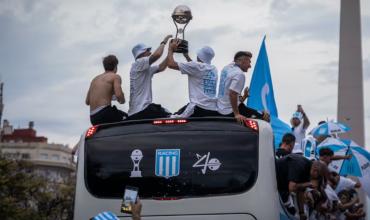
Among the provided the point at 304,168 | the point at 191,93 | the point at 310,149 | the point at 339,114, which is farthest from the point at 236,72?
the point at 339,114

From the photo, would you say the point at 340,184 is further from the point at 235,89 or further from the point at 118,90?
the point at 118,90

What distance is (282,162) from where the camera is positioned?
8406 millimetres

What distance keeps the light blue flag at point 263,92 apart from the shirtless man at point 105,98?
5.21m

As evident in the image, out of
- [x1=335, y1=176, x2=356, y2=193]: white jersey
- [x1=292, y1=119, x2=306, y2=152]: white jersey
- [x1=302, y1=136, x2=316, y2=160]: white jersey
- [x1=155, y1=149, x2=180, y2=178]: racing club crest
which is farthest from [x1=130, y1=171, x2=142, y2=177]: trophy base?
[x1=292, y1=119, x2=306, y2=152]: white jersey

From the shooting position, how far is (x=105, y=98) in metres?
9.21

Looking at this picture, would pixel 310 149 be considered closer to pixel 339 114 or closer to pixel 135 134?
pixel 135 134

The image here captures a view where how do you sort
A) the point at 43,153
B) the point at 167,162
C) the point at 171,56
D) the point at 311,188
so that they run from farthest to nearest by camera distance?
the point at 43,153, the point at 171,56, the point at 311,188, the point at 167,162

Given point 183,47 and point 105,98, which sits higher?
point 183,47

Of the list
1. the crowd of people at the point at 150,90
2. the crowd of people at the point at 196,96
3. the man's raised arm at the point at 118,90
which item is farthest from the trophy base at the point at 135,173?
the man's raised arm at the point at 118,90

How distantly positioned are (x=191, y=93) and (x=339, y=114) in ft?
45.7

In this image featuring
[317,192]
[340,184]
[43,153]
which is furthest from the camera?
[43,153]

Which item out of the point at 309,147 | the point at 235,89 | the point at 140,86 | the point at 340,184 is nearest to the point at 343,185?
the point at 340,184

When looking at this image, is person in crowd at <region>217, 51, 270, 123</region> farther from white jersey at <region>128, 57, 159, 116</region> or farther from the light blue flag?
the light blue flag

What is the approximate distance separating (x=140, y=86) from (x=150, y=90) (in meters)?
0.13
